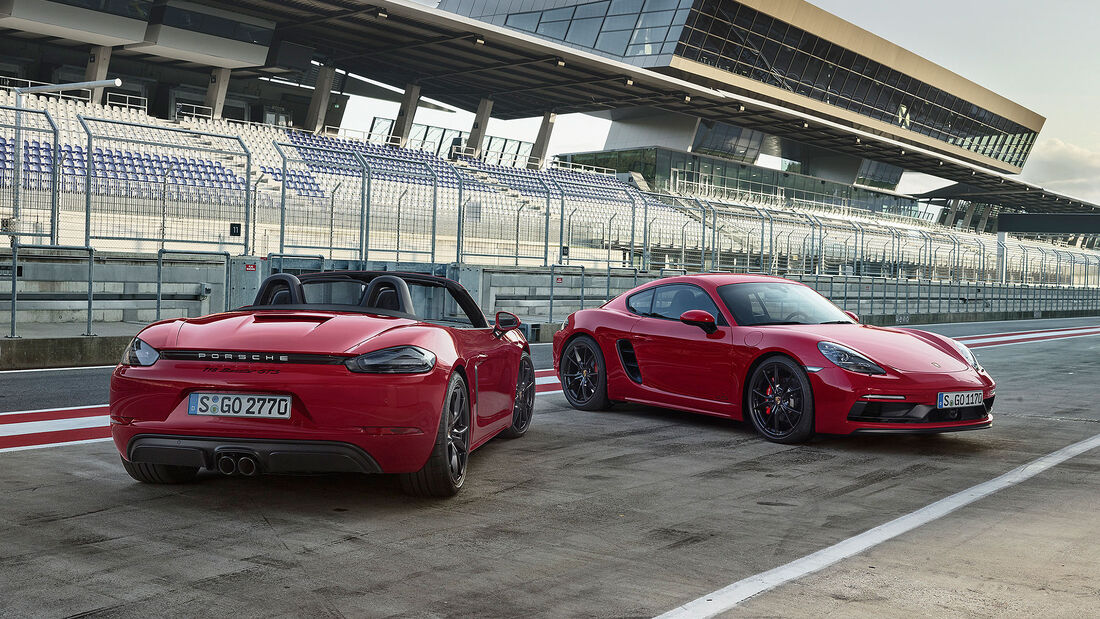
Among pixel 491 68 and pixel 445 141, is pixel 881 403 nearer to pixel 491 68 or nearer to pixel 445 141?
pixel 491 68

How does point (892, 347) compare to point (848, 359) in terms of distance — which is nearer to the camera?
point (848, 359)

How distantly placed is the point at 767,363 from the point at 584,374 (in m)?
1.99

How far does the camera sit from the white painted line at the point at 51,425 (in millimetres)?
7477

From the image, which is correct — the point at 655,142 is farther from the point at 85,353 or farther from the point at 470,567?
the point at 470,567

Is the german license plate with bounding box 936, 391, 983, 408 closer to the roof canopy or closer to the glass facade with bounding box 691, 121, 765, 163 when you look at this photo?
the roof canopy

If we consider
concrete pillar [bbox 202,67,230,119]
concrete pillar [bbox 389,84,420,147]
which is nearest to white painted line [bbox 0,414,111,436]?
concrete pillar [bbox 202,67,230,119]

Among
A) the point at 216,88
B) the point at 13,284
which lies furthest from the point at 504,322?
the point at 216,88

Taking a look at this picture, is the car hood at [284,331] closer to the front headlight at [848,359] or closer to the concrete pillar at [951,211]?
the front headlight at [848,359]

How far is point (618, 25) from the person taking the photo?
55.1 meters

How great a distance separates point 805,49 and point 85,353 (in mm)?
53190

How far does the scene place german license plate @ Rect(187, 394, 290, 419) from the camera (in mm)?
4871

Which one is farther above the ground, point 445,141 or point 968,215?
point 968,215

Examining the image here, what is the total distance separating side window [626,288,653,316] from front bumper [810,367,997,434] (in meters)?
1.93

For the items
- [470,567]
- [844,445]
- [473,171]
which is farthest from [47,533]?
[473,171]
